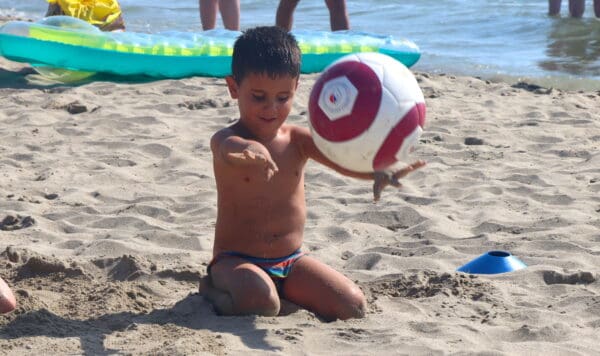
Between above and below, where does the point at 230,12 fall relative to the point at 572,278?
above

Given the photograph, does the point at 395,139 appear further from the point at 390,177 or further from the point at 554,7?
the point at 554,7

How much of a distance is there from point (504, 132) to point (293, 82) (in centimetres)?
340

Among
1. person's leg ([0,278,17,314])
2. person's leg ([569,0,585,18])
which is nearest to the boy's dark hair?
person's leg ([0,278,17,314])

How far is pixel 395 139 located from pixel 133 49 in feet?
17.1

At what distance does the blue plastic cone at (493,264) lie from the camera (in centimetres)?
420

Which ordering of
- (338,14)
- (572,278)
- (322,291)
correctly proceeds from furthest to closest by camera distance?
(338,14), (572,278), (322,291)

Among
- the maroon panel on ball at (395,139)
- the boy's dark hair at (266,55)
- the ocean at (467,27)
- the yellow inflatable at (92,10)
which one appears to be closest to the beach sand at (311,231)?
the maroon panel on ball at (395,139)

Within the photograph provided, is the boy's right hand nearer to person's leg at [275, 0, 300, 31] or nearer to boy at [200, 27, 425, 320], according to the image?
boy at [200, 27, 425, 320]

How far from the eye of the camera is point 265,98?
3736mm

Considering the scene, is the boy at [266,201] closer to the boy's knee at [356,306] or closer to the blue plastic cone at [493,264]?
the boy's knee at [356,306]

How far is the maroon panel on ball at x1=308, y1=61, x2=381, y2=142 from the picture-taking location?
11.7 feet

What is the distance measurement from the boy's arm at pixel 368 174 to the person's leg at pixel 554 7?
35.8 ft

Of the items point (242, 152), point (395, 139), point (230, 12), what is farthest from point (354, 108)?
point (230, 12)

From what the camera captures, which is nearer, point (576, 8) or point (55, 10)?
point (55, 10)
